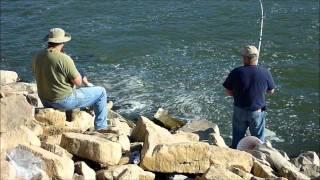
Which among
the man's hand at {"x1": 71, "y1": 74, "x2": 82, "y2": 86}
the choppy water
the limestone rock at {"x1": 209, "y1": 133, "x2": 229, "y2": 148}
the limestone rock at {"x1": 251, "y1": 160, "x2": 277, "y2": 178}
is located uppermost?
the man's hand at {"x1": 71, "y1": 74, "x2": 82, "y2": 86}

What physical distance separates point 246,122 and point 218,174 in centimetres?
217

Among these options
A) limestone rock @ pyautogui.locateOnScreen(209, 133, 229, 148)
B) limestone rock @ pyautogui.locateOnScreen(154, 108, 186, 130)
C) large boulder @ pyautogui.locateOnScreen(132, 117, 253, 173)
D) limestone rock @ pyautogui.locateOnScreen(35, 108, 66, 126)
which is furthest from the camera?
limestone rock @ pyautogui.locateOnScreen(154, 108, 186, 130)

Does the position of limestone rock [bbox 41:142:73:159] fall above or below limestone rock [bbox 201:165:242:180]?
above

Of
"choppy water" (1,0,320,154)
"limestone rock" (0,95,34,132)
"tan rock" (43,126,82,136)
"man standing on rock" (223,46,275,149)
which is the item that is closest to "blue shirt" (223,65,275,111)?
"man standing on rock" (223,46,275,149)

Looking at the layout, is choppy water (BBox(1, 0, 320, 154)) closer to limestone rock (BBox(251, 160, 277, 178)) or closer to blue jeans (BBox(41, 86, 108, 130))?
limestone rock (BBox(251, 160, 277, 178))

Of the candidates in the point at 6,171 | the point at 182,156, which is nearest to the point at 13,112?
the point at 6,171

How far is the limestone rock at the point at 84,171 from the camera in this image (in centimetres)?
639

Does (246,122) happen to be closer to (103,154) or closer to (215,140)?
(215,140)

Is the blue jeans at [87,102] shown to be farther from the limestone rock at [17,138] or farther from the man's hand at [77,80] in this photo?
the limestone rock at [17,138]

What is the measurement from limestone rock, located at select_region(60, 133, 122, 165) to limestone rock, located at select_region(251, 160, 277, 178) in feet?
5.66

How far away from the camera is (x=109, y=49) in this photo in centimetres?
1745

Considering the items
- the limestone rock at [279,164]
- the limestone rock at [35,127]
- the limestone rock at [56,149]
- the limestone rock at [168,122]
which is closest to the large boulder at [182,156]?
the limestone rock at [279,164]

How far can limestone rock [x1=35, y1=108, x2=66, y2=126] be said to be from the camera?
298 inches

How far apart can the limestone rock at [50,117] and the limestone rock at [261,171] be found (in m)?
2.41
